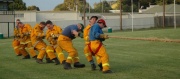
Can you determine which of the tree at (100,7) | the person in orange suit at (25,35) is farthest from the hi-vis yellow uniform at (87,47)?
the tree at (100,7)

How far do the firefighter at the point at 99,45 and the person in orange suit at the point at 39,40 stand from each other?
13.3 feet

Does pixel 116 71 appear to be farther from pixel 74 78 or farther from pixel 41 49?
pixel 41 49

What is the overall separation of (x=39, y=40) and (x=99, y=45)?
490 cm

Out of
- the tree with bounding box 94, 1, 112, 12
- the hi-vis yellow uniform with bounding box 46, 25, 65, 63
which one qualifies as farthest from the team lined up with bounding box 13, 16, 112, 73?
the tree with bounding box 94, 1, 112, 12

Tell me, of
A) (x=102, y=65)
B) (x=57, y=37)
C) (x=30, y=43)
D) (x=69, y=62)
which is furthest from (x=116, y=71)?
A: (x=30, y=43)

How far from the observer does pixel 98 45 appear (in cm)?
1252

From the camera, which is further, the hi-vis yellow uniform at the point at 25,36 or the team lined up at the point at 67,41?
the hi-vis yellow uniform at the point at 25,36

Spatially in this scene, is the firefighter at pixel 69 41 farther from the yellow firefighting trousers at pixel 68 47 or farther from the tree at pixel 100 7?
the tree at pixel 100 7

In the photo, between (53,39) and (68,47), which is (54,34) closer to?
(53,39)

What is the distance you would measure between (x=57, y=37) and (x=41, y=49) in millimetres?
1637

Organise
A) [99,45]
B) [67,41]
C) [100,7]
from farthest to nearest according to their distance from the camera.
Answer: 1. [100,7]
2. [67,41]
3. [99,45]

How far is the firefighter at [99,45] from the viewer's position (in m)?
12.3

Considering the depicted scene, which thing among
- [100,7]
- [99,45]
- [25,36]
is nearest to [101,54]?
[99,45]

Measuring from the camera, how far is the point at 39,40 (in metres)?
16.7
